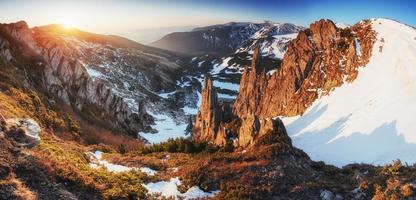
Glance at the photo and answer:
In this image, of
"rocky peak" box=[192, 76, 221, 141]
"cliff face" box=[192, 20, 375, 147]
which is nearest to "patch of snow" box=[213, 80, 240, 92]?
"cliff face" box=[192, 20, 375, 147]

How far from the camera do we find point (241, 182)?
22.4 metres

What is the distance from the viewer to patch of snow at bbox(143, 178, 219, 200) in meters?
21.6

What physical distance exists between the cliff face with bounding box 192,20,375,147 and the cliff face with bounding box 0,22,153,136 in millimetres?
12228

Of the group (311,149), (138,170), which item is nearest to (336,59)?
(311,149)

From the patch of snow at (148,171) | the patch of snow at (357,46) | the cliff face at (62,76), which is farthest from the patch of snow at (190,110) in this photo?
the patch of snow at (148,171)

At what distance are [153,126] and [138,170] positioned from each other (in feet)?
198

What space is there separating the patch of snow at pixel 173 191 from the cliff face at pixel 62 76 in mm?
24329

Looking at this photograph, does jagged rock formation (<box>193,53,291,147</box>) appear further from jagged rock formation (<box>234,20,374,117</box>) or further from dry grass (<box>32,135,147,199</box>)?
dry grass (<box>32,135,147,199</box>)

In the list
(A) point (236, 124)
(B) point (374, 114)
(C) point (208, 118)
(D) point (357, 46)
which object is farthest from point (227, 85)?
(B) point (374, 114)

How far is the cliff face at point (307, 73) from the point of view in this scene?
57062mm

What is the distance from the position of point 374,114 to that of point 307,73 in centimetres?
2239

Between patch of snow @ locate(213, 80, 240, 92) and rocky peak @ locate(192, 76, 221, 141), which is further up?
rocky peak @ locate(192, 76, 221, 141)

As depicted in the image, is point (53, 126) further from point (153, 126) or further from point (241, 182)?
point (153, 126)

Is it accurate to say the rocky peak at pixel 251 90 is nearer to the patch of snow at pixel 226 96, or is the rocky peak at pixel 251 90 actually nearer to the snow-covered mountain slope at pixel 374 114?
the snow-covered mountain slope at pixel 374 114
